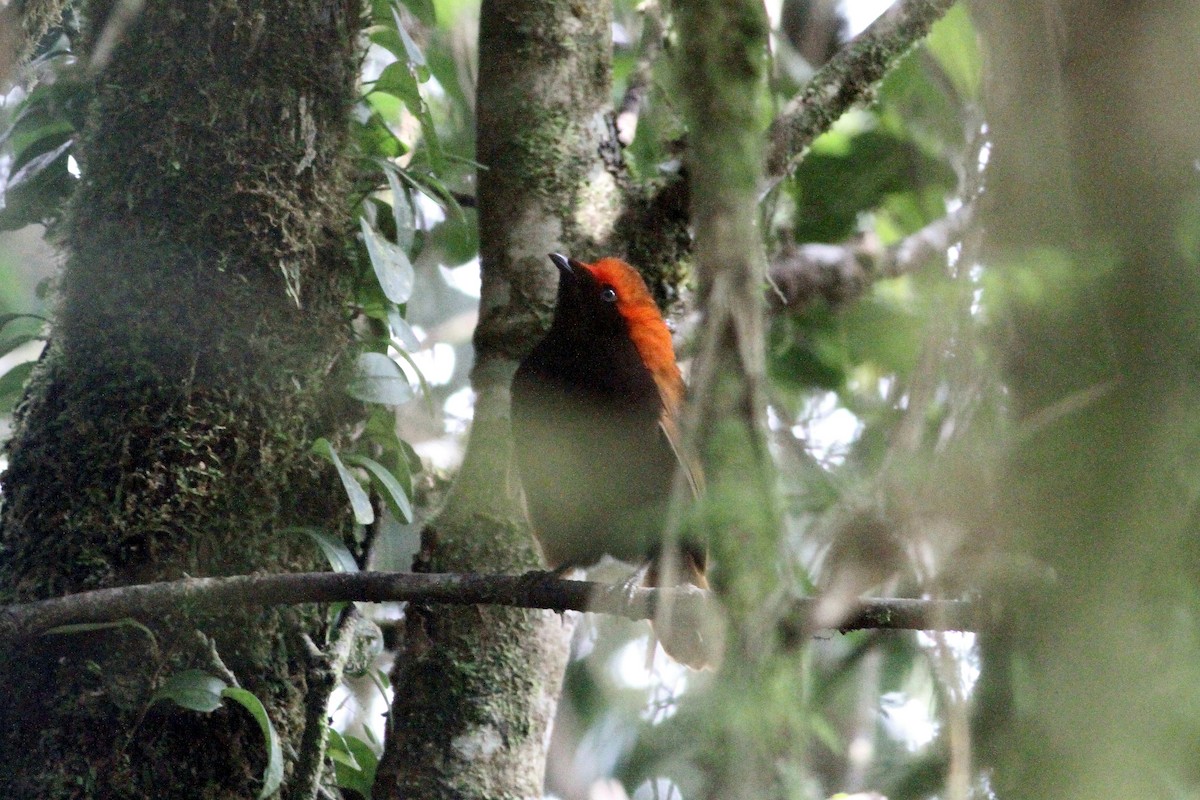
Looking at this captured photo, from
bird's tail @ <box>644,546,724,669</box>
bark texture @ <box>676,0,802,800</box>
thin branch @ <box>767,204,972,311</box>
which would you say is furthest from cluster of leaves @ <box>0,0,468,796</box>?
thin branch @ <box>767,204,972,311</box>

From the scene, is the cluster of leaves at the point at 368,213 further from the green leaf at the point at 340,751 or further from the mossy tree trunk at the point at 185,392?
the mossy tree trunk at the point at 185,392

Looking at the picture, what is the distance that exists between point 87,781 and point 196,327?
3.33 ft

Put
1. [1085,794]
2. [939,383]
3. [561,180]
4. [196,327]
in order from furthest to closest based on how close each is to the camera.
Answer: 1. [561,180]
2. [196,327]
3. [939,383]
4. [1085,794]

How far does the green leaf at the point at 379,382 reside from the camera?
291 centimetres


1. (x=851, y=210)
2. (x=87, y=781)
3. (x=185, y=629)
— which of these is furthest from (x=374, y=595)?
(x=851, y=210)

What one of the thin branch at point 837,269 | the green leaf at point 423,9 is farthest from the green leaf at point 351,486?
the thin branch at point 837,269

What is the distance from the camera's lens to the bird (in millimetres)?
3619

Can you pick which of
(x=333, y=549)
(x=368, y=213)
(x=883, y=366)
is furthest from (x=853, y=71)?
(x=883, y=366)

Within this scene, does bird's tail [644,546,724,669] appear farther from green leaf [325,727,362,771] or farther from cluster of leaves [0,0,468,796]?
green leaf [325,727,362,771]

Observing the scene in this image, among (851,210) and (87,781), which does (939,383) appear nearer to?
(87,781)

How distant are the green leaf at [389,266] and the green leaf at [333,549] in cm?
63

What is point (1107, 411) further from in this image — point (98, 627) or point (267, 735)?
point (98, 627)

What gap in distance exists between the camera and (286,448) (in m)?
2.81

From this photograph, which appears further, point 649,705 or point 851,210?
point 851,210
